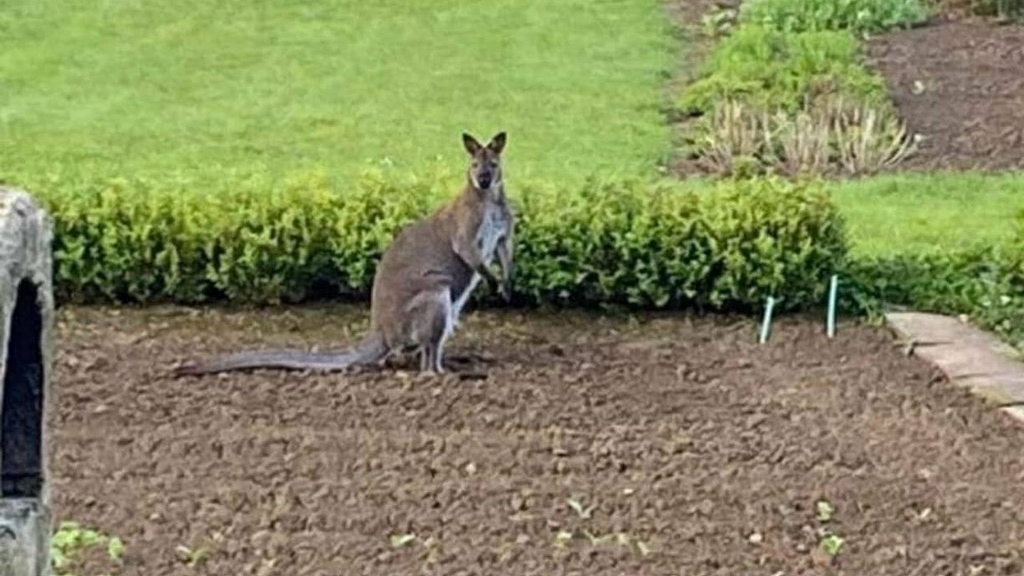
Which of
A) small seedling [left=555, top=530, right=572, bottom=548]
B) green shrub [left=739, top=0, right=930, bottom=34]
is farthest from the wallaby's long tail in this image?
green shrub [left=739, top=0, right=930, bottom=34]

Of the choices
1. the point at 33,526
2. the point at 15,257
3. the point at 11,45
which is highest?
the point at 15,257

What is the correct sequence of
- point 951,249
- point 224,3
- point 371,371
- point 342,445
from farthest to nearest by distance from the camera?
1. point 224,3
2. point 951,249
3. point 371,371
4. point 342,445

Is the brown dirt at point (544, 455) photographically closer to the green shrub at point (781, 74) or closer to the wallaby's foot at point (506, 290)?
the wallaby's foot at point (506, 290)

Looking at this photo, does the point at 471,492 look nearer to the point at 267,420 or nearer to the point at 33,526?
the point at 267,420

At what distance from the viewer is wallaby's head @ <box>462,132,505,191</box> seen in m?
9.27

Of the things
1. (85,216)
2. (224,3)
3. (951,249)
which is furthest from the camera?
(224,3)

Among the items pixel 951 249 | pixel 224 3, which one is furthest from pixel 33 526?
pixel 224 3

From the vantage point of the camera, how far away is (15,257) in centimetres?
372

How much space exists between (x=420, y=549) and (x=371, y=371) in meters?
2.24

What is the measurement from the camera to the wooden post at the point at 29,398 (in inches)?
151

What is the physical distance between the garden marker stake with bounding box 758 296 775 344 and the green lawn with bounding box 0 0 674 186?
3.61m

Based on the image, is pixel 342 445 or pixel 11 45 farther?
pixel 11 45

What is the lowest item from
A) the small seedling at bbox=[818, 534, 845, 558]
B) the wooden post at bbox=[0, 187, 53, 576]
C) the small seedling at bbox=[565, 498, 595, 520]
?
the small seedling at bbox=[565, 498, 595, 520]

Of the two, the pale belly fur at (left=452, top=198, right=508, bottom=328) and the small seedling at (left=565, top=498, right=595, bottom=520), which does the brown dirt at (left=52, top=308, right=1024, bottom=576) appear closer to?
the small seedling at (left=565, top=498, right=595, bottom=520)
